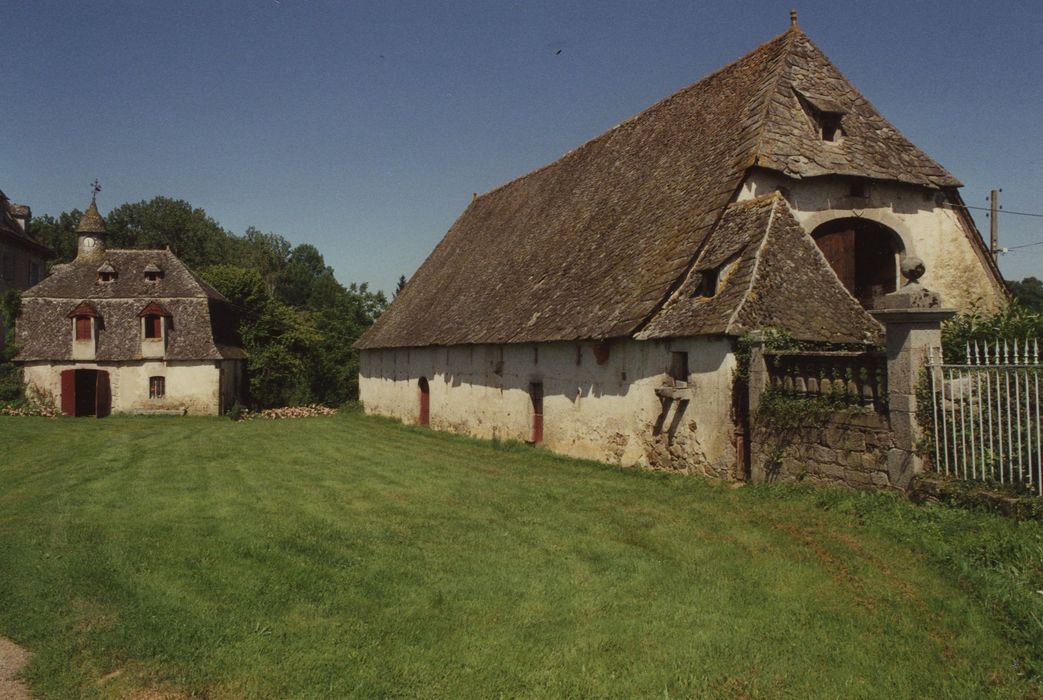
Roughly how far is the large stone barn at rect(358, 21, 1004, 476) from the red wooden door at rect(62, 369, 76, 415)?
17.8 metres

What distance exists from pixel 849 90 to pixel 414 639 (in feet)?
48.8

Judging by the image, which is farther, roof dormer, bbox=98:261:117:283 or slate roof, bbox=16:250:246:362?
roof dormer, bbox=98:261:117:283

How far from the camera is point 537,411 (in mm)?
17734

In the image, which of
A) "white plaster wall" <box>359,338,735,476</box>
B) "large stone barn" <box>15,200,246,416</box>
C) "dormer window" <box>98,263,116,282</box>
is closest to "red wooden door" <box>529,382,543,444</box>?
"white plaster wall" <box>359,338,735,476</box>

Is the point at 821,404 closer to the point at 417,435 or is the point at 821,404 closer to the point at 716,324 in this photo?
the point at 716,324

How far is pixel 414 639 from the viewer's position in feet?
17.4

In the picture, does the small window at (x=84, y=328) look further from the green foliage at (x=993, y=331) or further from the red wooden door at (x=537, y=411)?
the green foliage at (x=993, y=331)

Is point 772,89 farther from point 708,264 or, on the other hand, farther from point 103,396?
point 103,396

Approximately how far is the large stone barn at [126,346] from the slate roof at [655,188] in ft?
36.3

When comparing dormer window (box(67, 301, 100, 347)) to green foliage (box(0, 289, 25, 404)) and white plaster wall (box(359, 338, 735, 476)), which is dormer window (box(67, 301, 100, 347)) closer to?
green foliage (box(0, 289, 25, 404))

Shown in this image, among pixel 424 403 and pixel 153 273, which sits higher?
pixel 153 273

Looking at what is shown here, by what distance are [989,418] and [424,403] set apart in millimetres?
18744

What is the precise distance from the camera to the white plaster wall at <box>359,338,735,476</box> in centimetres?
1195

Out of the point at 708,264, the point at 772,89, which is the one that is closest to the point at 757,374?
the point at 708,264
